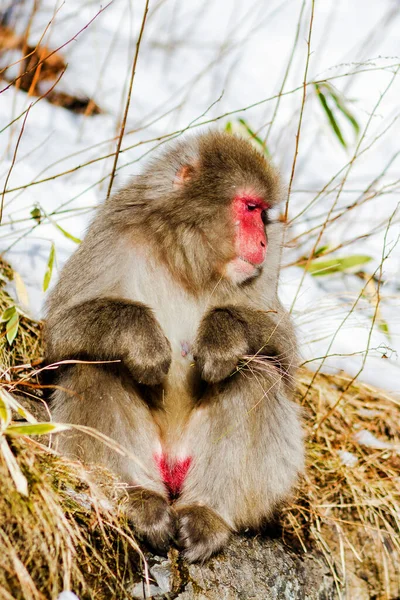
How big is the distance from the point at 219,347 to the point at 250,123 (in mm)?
4257

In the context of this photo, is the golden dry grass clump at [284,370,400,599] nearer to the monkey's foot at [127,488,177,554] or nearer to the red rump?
the red rump

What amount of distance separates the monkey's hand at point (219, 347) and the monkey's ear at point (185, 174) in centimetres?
63

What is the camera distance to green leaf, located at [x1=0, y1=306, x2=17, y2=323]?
3.55 meters

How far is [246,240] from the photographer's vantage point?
10.8 feet

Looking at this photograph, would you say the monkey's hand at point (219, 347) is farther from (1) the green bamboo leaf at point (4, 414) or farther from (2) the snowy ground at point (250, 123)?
(2) the snowy ground at point (250, 123)

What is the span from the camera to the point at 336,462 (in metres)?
4.26

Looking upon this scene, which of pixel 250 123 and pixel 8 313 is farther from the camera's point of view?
pixel 250 123

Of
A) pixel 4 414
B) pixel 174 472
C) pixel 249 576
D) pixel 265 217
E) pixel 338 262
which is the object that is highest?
pixel 338 262

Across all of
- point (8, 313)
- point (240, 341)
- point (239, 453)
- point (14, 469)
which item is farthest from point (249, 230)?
point (14, 469)

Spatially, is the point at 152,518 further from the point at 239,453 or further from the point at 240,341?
the point at 240,341

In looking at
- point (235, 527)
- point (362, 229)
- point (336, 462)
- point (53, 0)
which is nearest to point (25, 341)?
point (235, 527)

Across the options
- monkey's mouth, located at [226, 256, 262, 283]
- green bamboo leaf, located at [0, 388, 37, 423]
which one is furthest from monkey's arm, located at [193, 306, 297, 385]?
green bamboo leaf, located at [0, 388, 37, 423]

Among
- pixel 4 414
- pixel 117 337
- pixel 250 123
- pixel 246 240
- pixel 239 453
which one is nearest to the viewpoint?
pixel 4 414

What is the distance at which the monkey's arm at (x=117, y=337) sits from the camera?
3000mm
